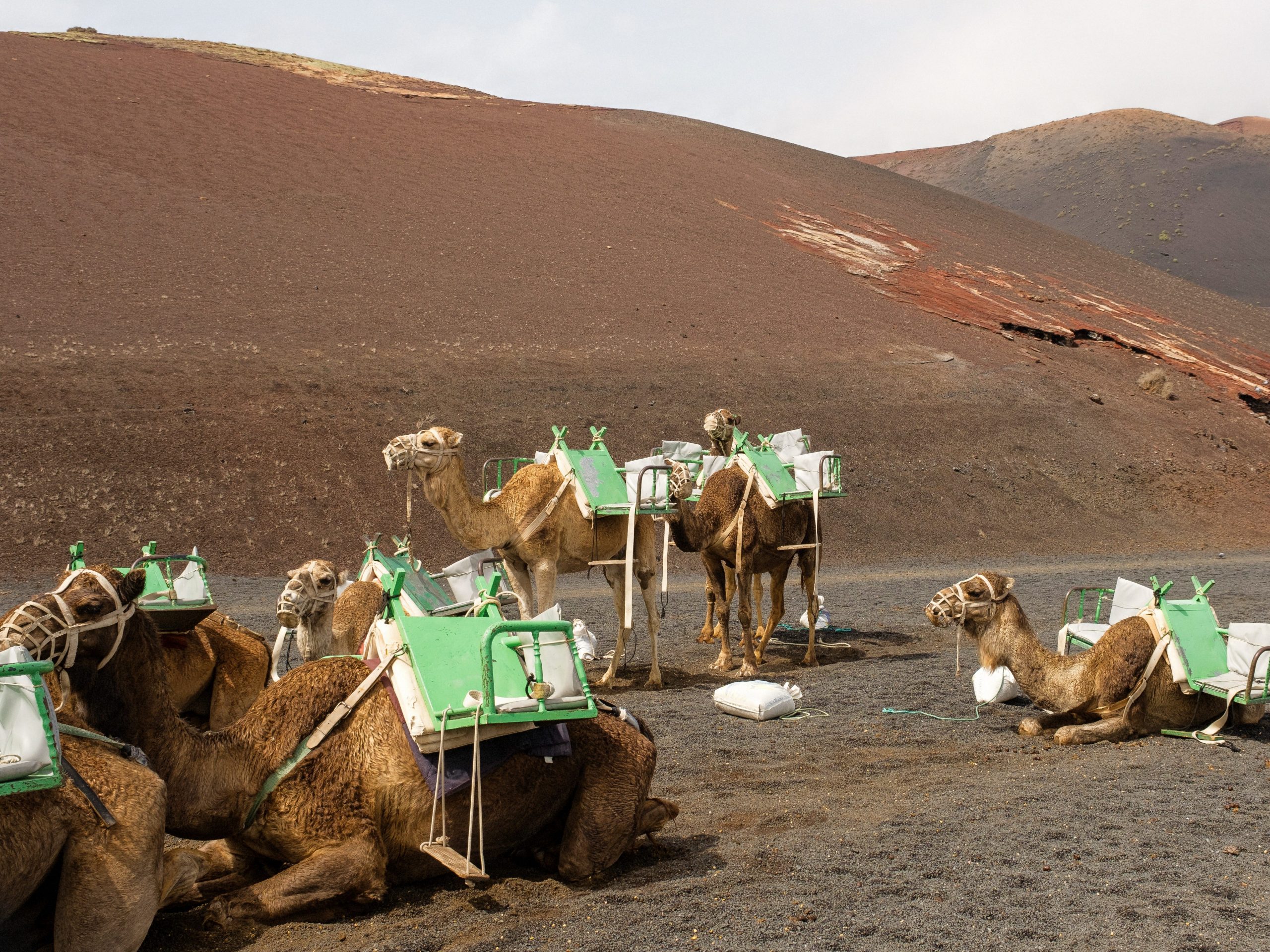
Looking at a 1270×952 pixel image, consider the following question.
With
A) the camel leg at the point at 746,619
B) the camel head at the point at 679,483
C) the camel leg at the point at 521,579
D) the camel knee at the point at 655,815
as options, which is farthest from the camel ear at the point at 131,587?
the camel leg at the point at 746,619

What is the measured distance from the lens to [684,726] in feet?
31.4

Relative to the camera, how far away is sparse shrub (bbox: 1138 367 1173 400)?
4209cm

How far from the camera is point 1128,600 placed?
9695 millimetres

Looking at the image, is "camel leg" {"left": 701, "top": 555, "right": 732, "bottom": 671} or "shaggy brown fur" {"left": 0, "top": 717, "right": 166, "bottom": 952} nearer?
"shaggy brown fur" {"left": 0, "top": 717, "right": 166, "bottom": 952}

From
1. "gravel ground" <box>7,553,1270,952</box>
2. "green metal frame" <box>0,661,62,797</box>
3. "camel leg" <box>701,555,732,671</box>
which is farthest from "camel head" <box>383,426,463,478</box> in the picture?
"green metal frame" <box>0,661,62,797</box>

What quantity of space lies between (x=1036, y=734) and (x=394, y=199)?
133ft

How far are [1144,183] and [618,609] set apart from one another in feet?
344

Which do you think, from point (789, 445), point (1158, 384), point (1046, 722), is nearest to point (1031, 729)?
point (1046, 722)

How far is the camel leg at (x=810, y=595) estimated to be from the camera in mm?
13195

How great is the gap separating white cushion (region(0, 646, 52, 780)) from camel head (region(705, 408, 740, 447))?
10529 mm

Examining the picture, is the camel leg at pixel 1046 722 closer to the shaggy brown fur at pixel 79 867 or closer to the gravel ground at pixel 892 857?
the gravel ground at pixel 892 857

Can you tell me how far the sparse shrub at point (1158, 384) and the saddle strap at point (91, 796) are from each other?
43386mm

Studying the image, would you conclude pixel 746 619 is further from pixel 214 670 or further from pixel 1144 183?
pixel 1144 183

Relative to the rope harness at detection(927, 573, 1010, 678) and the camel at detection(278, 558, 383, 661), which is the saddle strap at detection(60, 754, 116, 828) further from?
the rope harness at detection(927, 573, 1010, 678)
